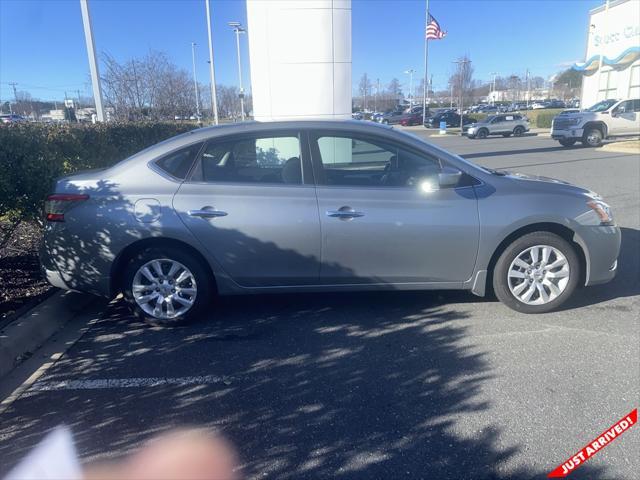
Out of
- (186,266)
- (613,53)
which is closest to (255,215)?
(186,266)

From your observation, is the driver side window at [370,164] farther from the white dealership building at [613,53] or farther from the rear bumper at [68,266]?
the white dealership building at [613,53]

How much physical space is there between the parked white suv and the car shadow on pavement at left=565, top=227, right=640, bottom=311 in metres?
17.6

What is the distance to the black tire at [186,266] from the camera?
13.0 ft

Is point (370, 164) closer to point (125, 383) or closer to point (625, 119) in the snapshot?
point (125, 383)

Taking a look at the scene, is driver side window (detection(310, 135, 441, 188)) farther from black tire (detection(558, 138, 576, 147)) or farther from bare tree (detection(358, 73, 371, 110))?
bare tree (detection(358, 73, 371, 110))

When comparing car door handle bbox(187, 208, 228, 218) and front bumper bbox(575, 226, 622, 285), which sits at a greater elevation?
car door handle bbox(187, 208, 228, 218)

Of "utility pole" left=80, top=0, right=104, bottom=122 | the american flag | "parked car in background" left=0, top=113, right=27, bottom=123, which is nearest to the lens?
"parked car in background" left=0, top=113, right=27, bottom=123

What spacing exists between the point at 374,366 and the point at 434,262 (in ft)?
3.66

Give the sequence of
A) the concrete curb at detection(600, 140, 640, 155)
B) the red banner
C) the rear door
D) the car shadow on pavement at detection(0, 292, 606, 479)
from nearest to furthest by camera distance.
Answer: the red banner
the car shadow on pavement at detection(0, 292, 606, 479)
the concrete curb at detection(600, 140, 640, 155)
the rear door

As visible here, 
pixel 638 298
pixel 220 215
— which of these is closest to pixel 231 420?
pixel 220 215

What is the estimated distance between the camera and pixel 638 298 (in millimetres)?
4504

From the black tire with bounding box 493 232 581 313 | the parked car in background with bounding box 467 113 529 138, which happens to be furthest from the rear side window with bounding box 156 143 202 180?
the parked car in background with bounding box 467 113 529 138

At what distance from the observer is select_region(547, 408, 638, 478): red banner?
240 cm

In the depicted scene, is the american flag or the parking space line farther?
the american flag
